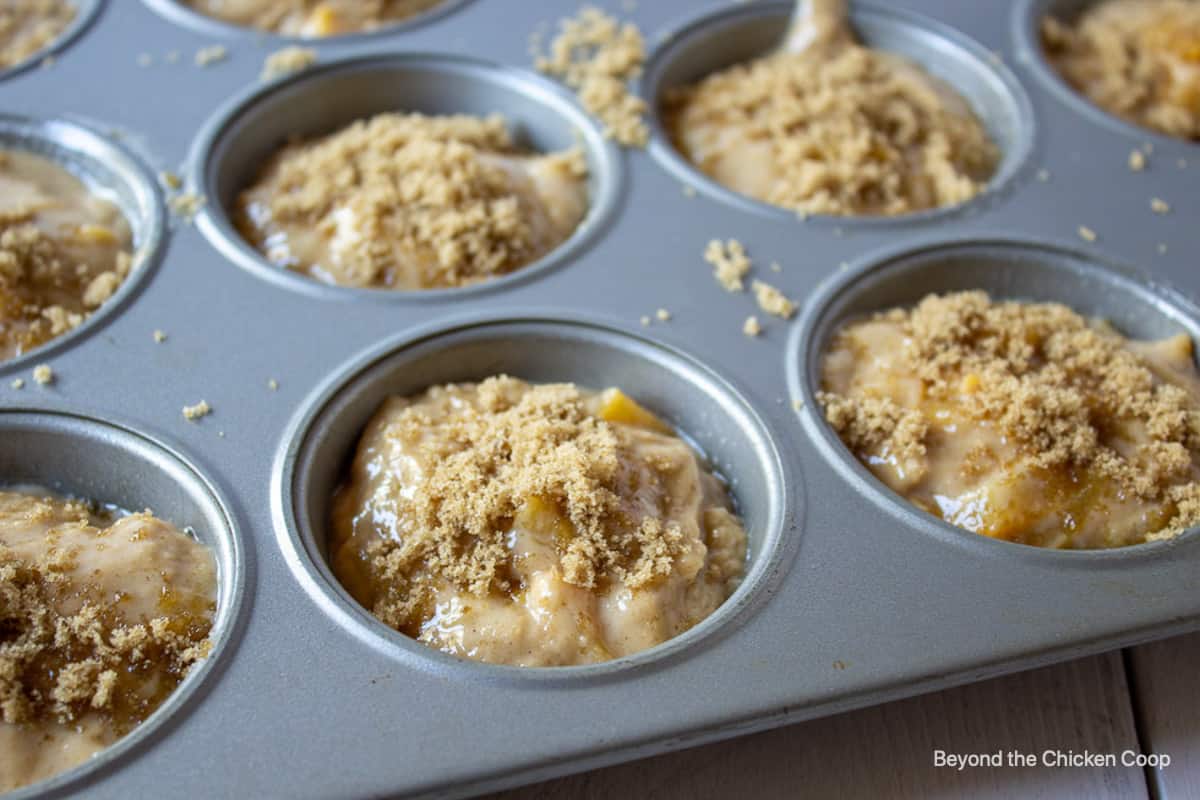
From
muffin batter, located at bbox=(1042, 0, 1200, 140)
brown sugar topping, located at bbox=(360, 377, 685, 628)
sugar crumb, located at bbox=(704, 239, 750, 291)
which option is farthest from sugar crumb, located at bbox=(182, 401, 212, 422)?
muffin batter, located at bbox=(1042, 0, 1200, 140)

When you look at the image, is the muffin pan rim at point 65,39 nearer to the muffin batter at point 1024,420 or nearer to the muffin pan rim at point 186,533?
the muffin pan rim at point 186,533

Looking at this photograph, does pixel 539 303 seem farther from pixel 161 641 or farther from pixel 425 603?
pixel 161 641

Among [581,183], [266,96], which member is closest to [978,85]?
[581,183]

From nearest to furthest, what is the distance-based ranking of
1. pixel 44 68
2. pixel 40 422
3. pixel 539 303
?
pixel 40 422 → pixel 539 303 → pixel 44 68

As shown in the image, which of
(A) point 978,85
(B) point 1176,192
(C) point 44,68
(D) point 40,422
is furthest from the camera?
(A) point 978,85

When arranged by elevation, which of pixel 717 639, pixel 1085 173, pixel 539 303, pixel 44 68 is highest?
pixel 44 68

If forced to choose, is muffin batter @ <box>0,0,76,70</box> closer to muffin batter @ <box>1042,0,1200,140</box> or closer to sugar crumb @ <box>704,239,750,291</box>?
sugar crumb @ <box>704,239,750,291</box>

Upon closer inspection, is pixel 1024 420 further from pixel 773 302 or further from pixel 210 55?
pixel 210 55
